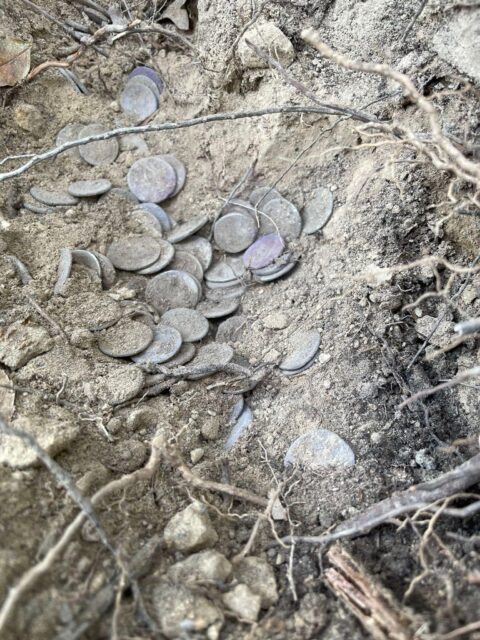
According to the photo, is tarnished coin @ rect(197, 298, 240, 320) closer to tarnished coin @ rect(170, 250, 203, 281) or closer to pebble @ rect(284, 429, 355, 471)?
tarnished coin @ rect(170, 250, 203, 281)

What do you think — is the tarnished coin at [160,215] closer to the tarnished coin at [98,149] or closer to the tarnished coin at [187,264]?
the tarnished coin at [187,264]

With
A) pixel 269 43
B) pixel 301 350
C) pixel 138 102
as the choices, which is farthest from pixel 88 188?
pixel 301 350

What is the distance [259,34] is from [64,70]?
1263 millimetres

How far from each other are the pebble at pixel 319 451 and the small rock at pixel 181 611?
736 mm

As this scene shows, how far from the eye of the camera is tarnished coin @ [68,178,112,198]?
132 inches

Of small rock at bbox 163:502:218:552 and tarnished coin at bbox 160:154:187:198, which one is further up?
tarnished coin at bbox 160:154:187:198

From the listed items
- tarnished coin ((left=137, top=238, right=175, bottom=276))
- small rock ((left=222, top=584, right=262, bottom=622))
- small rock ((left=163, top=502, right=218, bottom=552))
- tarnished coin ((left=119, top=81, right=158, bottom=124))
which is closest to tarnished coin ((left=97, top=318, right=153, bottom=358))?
tarnished coin ((left=137, top=238, right=175, bottom=276))

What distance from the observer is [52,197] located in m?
3.28

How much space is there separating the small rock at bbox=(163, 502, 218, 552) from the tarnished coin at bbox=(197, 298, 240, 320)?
4.19ft

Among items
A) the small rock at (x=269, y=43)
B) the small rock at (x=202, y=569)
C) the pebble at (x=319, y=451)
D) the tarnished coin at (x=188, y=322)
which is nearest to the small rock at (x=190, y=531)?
the small rock at (x=202, y=569)

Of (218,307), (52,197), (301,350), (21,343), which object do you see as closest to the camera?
(21,343)

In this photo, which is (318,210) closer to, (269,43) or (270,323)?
(270,323)

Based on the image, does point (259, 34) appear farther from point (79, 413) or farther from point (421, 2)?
point (79, 413)

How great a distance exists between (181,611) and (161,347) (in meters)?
1.33
